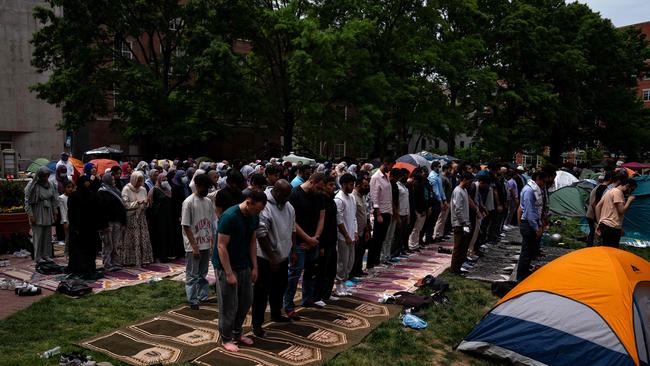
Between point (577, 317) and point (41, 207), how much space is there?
29.1 ft

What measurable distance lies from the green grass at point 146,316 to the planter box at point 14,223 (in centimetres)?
410

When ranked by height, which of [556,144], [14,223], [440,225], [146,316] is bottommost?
[146,316]

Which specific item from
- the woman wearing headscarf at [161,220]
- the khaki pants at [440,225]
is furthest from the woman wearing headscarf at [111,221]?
the khaki pants at [440,225]

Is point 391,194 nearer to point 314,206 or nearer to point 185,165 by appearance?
point 314,206

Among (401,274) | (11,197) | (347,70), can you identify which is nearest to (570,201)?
(401,274)

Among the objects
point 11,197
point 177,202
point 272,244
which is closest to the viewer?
point 272,244

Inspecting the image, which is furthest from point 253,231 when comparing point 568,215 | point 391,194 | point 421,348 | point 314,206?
point 568,215

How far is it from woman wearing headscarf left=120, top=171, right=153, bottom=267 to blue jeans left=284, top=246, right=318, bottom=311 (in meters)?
4.04

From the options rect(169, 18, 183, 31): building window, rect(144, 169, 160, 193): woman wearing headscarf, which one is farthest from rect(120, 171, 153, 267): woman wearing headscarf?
rect(169, 18, 183, 31): building window

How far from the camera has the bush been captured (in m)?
11.0

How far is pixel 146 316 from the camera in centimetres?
688

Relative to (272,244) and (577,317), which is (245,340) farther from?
(577,317)

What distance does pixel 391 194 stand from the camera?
9.87 metres

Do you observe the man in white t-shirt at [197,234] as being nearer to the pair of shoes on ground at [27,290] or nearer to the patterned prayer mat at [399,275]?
the patterned prayer mat at [399,275]
